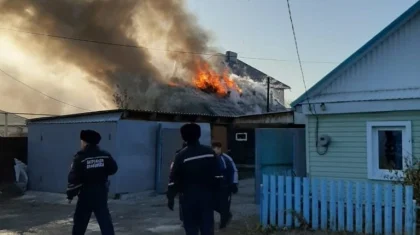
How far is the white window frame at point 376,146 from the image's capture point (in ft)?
29.3

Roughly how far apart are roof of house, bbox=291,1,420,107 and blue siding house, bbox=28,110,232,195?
4.87m

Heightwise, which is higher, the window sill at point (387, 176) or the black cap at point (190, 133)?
the black cap at point (190, 133)

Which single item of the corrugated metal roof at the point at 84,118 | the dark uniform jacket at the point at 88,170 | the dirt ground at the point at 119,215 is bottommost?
the dirt ground at the point at 119,215

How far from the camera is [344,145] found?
980cm

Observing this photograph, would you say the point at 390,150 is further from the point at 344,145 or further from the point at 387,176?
the point at 344,145

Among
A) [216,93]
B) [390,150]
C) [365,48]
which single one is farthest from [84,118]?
[216,93]

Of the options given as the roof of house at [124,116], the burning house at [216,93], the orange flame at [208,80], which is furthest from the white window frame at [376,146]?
the orange flame at [208,80]

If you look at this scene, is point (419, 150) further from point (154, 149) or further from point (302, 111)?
point (154, 149)

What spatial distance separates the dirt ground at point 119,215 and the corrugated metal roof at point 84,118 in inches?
90.7

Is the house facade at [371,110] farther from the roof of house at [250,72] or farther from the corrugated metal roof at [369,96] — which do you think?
the roof of house at [250,72]

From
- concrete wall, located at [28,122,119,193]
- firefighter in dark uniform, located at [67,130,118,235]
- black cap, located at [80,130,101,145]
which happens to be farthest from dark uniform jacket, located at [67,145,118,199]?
concrete wall, located at [28,122,119,193]

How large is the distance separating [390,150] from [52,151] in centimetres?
988

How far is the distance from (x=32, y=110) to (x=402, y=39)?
4097 cm

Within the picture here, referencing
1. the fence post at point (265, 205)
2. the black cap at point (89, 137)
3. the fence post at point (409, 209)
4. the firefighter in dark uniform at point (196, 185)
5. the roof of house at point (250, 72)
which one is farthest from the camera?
the roof of house at point (250, 72)
